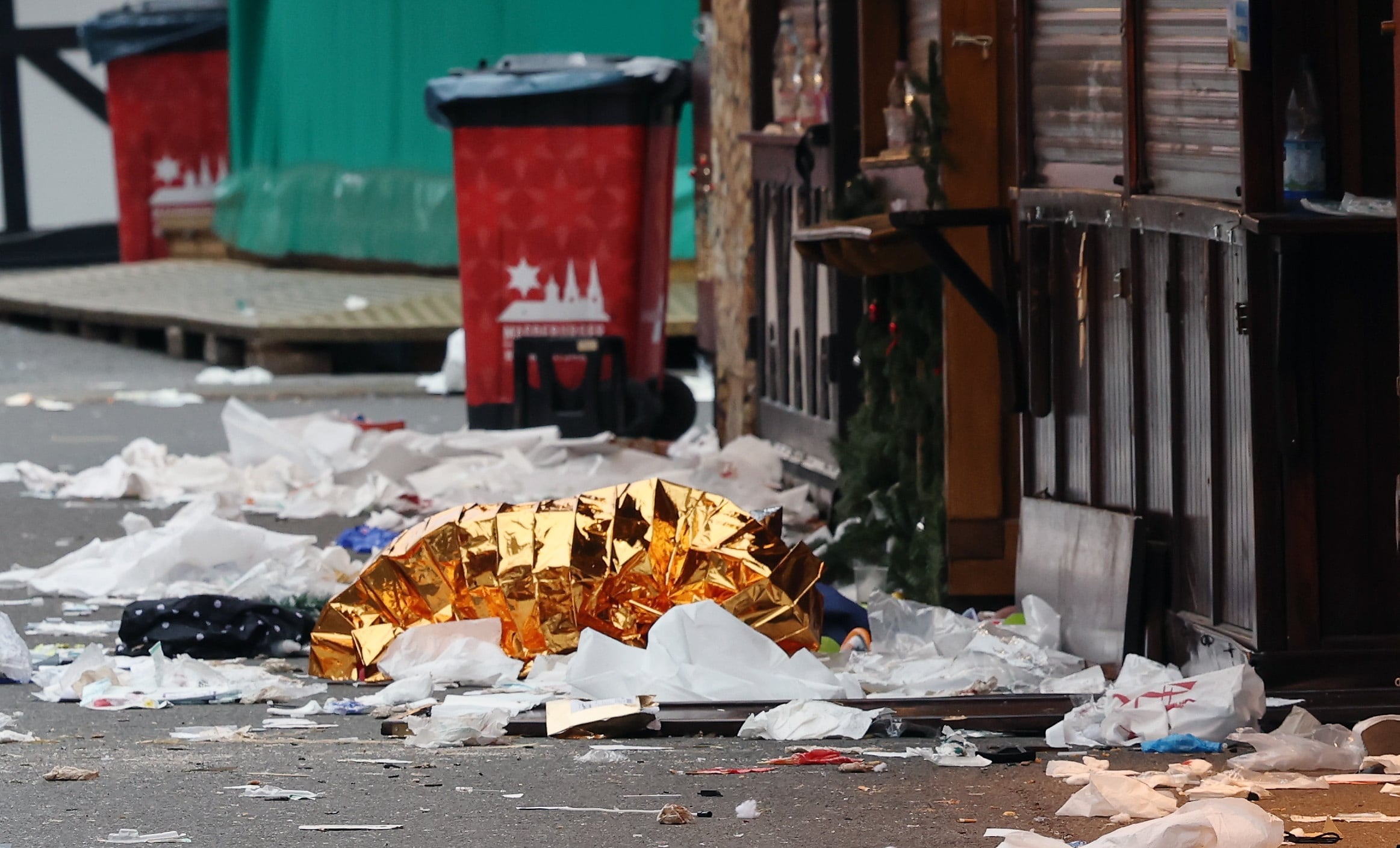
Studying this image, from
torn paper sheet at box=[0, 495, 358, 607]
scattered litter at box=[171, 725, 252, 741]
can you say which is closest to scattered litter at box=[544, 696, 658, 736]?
scattered litter at box=[171, 725, 252, 741]

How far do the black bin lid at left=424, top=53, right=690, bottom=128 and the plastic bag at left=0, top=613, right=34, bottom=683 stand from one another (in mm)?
5662

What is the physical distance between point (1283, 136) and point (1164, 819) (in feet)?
5.37

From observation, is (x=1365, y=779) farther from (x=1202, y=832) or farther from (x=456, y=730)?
(x=456, y=730)

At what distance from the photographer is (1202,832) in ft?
11.9

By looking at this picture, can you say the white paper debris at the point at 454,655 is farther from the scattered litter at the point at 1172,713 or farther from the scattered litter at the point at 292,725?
the scattered litter at the point at 1172,713

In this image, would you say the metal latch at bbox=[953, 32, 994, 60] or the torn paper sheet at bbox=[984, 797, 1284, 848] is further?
the metal latch at bbox=[953, 32, 994, 60]

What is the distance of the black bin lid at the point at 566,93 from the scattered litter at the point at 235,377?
381 centimetres

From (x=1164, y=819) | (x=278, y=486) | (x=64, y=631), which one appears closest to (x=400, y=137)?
(x=278, y=486)

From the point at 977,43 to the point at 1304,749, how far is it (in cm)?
256

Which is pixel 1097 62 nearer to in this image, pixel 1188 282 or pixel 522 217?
pixel 1188 282

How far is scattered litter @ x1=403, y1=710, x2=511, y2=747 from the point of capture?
4793mm

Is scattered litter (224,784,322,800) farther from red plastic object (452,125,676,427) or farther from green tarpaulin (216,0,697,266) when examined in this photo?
green tarpaulin (216,0,697,266)

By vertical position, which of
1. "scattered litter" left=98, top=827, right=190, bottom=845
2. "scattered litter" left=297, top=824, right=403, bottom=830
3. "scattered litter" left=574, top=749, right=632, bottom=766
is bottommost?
"scattered litter" left=574, top=749, right=632, bottom=766

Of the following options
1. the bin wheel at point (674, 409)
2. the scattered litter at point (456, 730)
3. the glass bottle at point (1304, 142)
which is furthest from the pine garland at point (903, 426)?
the bin wheel at point (674, 409)
